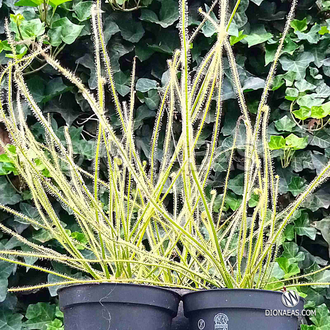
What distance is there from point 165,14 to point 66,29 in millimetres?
321

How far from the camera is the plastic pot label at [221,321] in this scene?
70 cm

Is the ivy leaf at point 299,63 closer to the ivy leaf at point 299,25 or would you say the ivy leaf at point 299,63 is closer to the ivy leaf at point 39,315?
the ivy leaf at point 299,25

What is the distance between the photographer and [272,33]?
1.44m

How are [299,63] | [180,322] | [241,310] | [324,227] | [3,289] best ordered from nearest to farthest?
[241,310]
[180,322]
[3,289]
[324,227]
[299,63]

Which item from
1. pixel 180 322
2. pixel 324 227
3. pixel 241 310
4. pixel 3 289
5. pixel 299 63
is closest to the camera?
pixel 241 310

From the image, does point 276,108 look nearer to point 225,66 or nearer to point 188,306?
point 225,66

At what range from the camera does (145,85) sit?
1.31m

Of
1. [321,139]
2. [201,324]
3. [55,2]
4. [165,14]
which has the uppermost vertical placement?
[55,2]

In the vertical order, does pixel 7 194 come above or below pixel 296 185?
above

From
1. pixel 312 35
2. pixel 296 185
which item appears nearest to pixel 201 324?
pixel 296 185

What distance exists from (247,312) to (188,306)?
0.11m

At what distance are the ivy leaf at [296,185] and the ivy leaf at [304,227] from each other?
0.07 m

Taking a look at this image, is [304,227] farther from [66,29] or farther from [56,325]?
[66,29]

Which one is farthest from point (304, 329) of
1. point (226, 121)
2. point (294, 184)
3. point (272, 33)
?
point (272, 33)
